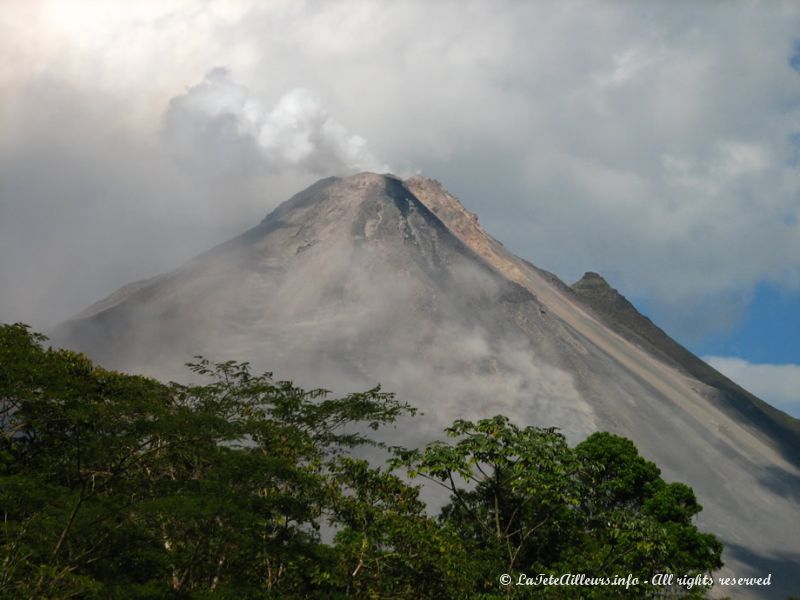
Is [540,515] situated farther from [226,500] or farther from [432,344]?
[432,344]

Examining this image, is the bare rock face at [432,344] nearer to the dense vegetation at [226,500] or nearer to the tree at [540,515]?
the tree at [540,515]

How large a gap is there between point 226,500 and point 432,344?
81790mm

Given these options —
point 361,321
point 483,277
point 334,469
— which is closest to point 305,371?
point 361,321

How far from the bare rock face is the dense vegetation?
169ft

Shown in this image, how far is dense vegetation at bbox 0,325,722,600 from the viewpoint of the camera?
1442cm

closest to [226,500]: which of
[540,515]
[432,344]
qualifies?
[540,515]

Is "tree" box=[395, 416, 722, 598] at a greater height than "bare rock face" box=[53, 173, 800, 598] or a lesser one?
lesser

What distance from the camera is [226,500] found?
15336mm

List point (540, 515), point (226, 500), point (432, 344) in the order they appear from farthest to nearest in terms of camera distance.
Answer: point (432, 344) → point (540, 515) → point (226, 500)

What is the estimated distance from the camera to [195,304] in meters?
108

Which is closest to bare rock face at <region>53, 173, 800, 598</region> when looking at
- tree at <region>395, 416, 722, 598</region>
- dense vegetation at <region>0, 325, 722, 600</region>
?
tree at <region>395, 416, 722, 598</region>

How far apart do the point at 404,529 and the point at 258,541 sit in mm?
3455

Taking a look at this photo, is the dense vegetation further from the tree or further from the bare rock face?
the bare rock face

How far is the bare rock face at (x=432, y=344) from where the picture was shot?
83000mm
